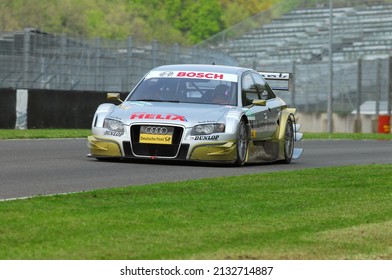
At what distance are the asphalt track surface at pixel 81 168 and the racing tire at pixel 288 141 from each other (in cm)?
20

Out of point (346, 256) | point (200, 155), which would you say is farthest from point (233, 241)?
→ point (200, 155)

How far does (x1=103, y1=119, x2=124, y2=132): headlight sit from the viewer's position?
19.0 meters

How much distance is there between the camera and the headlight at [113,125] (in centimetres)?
1897

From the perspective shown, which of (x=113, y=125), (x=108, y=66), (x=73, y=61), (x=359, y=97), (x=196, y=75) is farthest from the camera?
(x=359, y=97)

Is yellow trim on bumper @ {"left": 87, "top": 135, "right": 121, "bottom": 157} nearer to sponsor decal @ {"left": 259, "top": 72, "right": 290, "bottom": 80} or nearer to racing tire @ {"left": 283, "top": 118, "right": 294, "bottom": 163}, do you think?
racing tire @ {"left": 283, "top": 118, "right": 294, "bottom": 163}

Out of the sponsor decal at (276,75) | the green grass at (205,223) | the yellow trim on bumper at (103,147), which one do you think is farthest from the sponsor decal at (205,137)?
the sponsor decal at (276,75)

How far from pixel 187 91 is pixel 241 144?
3.94 ft

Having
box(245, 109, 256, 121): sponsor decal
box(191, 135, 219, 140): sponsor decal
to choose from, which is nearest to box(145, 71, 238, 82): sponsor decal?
box(245, 109, 256, 121): sponsor decal

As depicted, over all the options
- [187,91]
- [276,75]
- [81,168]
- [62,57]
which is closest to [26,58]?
[62,57]

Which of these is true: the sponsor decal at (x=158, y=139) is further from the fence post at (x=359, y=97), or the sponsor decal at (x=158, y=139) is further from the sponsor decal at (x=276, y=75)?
the fence post at (x=359, y=97)

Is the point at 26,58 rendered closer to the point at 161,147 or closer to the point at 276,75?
the point at 276,75

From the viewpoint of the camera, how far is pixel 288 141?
21.6 metres

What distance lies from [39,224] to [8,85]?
83.9 ft

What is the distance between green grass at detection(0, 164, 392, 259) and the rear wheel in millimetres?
4012
